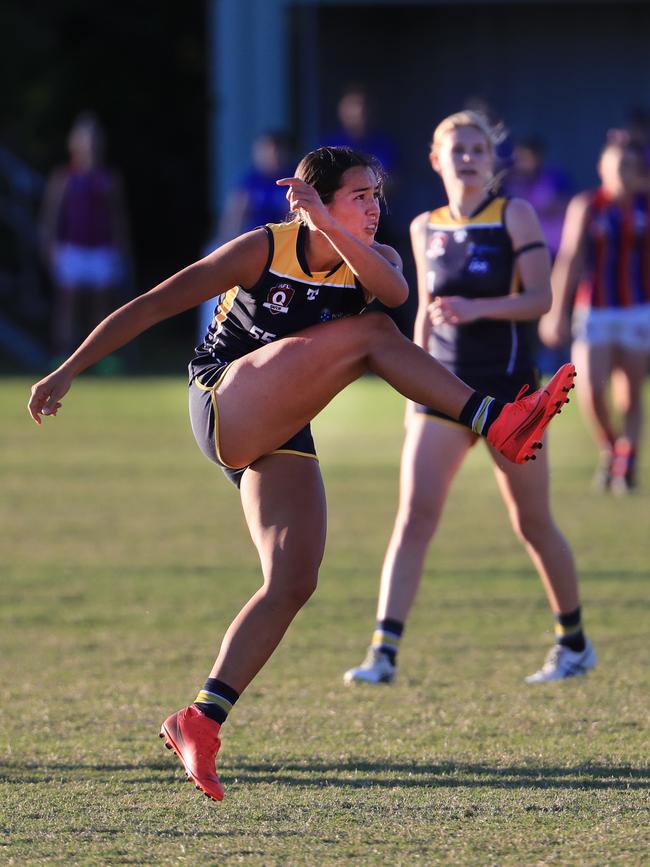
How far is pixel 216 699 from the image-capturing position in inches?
181

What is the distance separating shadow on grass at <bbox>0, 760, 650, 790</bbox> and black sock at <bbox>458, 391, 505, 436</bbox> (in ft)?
3.34

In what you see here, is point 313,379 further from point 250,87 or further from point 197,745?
point 250,87

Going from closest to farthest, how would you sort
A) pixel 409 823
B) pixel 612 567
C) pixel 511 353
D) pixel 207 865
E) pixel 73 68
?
1. pixel 207 865
2. pixel 409 823
3. pixel 511 353
4. pixel 612 567
5. pixel 73 68

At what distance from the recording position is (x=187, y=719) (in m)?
4.55

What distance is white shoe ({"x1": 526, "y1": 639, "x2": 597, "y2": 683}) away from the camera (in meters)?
6.18

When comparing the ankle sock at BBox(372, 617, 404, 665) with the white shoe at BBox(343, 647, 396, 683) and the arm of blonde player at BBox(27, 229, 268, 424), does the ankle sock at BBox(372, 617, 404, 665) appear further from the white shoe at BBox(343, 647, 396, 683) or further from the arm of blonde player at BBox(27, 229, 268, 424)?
the arm of blonde player at BBox(27, 229, 268, 424)

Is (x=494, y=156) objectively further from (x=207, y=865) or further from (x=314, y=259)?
(x=207, y=865)

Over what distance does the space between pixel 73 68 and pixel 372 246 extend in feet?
71.3

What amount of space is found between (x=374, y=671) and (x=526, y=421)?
167 centimetres

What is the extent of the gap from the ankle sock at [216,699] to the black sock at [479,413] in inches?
40.4

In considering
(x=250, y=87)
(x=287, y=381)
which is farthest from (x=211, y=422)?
(x=250, y=87)

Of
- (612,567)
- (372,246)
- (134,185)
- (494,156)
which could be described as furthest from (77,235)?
(372,246)

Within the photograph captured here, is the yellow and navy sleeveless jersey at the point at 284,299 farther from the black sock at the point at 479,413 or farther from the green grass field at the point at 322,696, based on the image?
the green grass field at the point at 322,696

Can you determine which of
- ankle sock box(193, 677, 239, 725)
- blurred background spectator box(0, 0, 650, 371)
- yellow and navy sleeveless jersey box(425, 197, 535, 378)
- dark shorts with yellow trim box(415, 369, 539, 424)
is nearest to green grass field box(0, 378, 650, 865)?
ankle sock box(193, 677, 239, 725)
